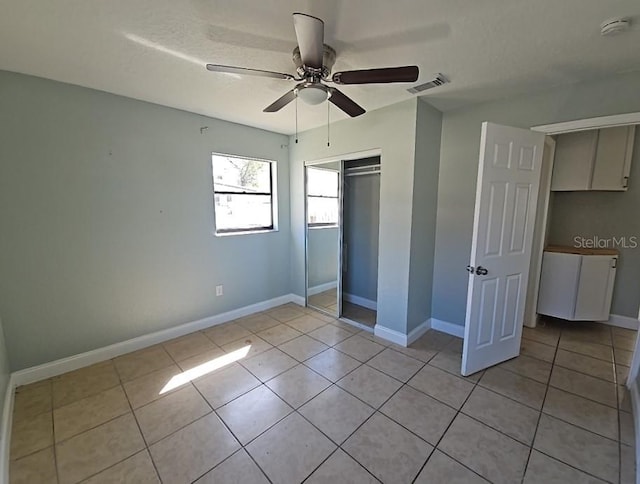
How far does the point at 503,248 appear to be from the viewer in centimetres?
239

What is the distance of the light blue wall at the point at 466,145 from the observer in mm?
2180

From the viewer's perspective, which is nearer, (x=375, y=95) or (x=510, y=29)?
(x=510, y=29)

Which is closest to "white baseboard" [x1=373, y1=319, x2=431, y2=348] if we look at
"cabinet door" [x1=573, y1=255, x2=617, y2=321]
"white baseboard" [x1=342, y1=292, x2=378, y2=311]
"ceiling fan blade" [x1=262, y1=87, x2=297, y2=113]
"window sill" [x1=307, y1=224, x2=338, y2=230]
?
"white baseboard" [x1=342, y1=292, x2=378, y2=311]

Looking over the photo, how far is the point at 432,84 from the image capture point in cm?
229

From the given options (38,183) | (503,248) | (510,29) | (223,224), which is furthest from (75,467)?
(510,29)

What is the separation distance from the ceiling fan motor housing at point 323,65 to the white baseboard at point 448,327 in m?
2.87

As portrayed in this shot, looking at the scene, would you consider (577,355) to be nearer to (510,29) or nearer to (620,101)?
(620,101)

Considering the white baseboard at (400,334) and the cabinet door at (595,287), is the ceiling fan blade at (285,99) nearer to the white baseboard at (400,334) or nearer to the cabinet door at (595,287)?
the white baseboard at (400,334)

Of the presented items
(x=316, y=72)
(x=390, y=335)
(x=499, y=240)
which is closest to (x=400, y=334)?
(x=390, y=335)

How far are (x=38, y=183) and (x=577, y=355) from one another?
516 centimetres

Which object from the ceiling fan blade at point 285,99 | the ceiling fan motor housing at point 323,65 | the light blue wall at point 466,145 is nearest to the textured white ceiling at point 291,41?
the ceiling fan motor housing at point 323,65

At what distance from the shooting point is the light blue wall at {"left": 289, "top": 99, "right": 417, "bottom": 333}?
2701 mm

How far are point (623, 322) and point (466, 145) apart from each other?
295cm

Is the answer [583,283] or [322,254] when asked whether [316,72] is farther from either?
[583,283]
